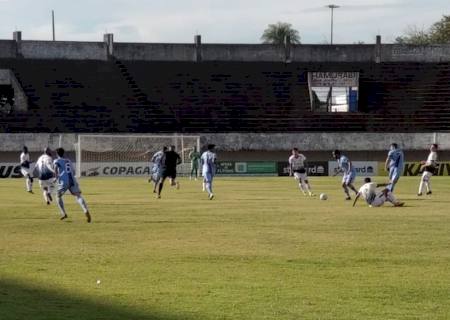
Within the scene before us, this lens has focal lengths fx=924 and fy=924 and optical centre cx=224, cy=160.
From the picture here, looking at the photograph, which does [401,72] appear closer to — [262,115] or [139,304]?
[262,115]

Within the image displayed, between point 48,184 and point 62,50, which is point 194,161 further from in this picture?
point 48,184

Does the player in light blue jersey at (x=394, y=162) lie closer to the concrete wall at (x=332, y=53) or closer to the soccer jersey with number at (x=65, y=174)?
the soccer jersey with number at (x=65, y=174)

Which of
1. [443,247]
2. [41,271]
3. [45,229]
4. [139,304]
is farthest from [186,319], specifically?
[45,229]

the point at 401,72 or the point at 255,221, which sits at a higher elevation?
the point at 401,72

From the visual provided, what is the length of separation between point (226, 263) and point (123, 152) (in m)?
44.7

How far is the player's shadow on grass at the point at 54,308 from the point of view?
11414 mm

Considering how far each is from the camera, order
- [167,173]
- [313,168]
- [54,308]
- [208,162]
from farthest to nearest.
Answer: [313,168], [167,173], [208,162], [54,308]

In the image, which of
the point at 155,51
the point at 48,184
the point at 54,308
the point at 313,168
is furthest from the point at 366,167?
the point at 54,308

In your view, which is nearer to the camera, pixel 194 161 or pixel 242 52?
pixel 194 161

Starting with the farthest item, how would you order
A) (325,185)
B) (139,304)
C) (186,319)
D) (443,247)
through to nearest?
(325,185) < (443,247) < (139,304) < (186,319)

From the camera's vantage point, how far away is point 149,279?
14.4m

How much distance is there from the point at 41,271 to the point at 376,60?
58198 millimetres

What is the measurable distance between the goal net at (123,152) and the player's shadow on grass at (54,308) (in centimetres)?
4576

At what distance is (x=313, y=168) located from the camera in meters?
62.5
